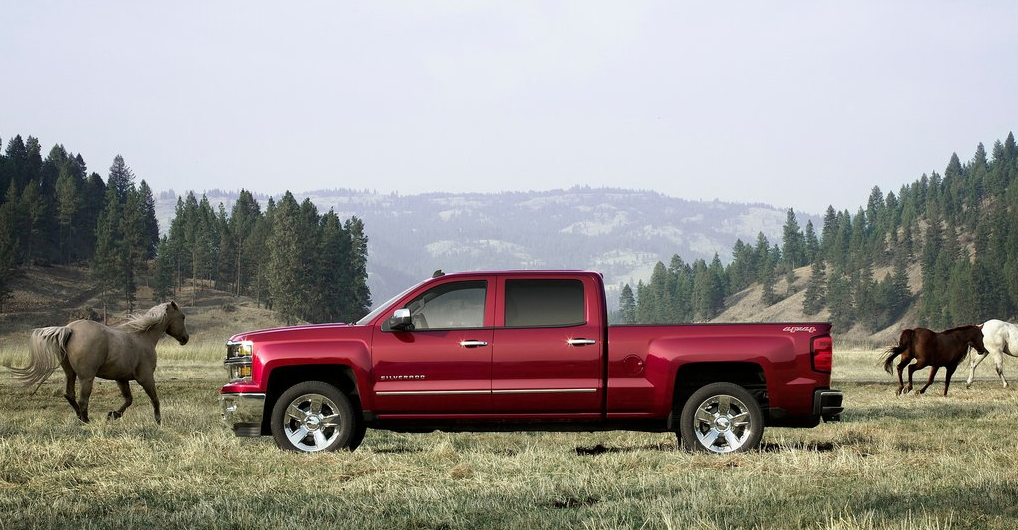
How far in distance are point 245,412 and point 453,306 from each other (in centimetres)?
256

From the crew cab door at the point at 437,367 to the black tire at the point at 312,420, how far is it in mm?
429

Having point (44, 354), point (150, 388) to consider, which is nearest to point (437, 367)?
point (150, 388)

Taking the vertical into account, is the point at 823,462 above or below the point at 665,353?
below

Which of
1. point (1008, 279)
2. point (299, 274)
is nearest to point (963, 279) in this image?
point (1008, 279)

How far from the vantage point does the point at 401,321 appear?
12.2m

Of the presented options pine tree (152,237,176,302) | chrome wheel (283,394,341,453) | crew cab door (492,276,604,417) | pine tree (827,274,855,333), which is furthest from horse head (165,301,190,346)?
pine tree (827,274,855,333)

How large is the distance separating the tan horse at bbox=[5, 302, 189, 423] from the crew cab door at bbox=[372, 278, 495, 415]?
602 centimetres

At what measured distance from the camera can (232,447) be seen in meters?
12.6

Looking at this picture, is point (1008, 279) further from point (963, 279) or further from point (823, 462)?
point (823, 462)

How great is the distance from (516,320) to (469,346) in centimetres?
60

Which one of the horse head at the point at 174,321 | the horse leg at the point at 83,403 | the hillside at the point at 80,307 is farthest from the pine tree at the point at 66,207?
the horse leg at the point at 83,403

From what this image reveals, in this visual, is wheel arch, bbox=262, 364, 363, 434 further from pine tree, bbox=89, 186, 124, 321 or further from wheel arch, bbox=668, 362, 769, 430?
pine tree, bbox=89, 186, 124, 321

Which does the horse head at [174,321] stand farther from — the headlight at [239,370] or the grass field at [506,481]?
the headlight at [239,370]

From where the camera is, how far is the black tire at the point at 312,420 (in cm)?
1259
